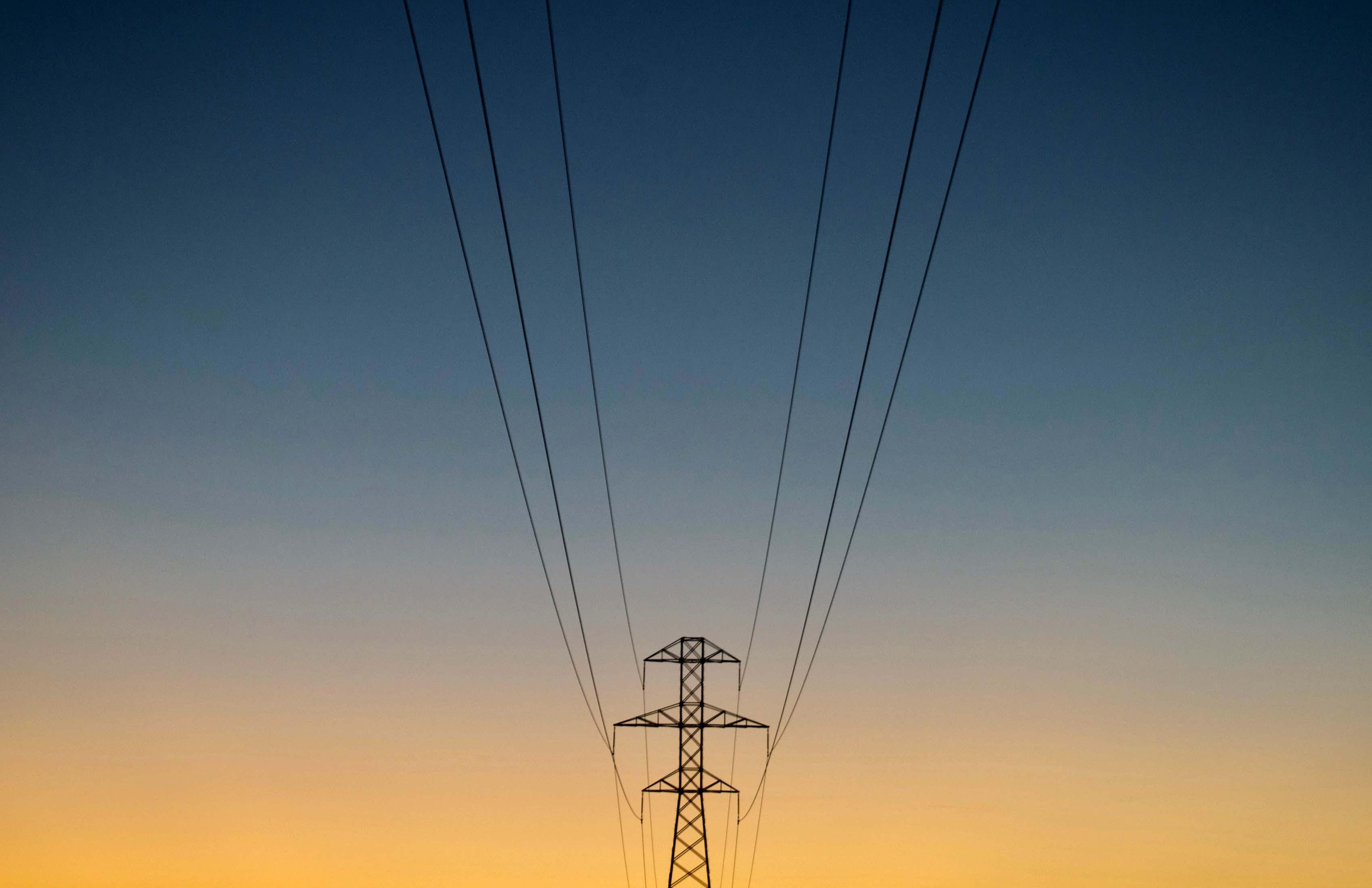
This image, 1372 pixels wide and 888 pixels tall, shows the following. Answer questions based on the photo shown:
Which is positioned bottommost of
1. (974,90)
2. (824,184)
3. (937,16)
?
(937,16)

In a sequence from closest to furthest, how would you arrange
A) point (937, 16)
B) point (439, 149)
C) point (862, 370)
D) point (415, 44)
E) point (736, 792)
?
point (937, 16)
point (415, 44)
point (439, 149)
point (862, 370)
point (736, 792)

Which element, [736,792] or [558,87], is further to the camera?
[736,792]

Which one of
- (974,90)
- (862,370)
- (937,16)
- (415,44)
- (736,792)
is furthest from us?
(736,792)

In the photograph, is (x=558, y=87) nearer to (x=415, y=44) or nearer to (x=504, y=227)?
(x=504, y=227)

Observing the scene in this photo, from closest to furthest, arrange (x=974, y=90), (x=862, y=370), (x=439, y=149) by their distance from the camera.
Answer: (x=974, y=90) → (x=439, y=149) → (x=862, y=370)

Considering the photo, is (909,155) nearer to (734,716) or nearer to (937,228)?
(937,228)

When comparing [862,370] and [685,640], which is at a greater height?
[685,640]

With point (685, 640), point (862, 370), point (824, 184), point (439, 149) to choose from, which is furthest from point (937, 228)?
point (685, 640)

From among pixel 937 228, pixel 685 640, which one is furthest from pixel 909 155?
pixel 685 640

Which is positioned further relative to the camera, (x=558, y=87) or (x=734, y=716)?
(x=734, y=716)
